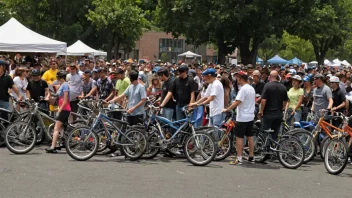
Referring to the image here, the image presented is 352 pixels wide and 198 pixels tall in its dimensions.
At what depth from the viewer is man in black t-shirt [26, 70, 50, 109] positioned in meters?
13.4

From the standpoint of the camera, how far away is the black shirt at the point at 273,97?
1140 centimetres

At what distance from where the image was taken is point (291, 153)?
428 inches

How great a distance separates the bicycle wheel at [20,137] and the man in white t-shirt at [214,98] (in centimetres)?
340

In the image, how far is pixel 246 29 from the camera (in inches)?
1485

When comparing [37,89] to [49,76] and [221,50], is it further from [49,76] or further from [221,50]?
[221,50]

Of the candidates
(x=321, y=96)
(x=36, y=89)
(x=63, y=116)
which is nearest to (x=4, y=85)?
(x=36, y=89)

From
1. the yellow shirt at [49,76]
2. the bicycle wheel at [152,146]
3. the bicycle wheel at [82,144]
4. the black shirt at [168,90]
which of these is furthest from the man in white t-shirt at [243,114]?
the yellow shirt at [49,76]

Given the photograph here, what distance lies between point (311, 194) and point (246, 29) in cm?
2987

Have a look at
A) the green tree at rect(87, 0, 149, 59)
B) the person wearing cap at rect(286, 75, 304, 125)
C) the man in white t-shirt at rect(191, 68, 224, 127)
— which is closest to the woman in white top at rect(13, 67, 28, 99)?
the man in white t-shirt at rect(191, 68, 224, 127)

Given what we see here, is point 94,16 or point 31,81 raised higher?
point 94,16

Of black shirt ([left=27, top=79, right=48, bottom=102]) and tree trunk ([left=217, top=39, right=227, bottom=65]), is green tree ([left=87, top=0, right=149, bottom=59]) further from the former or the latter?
black shirt ([left=27, top=79, right=48, bottom=102])

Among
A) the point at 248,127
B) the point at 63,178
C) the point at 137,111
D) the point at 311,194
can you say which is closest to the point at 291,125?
the point at 248,127

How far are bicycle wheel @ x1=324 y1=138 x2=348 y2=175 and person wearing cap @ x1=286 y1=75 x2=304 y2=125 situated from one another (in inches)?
102

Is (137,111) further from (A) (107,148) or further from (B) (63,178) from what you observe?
(B) (63,178)
